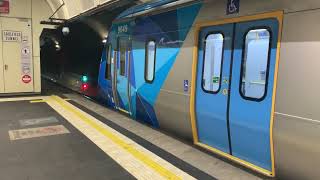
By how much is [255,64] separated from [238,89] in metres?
0.43

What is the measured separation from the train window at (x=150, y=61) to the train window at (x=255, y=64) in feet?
8.31

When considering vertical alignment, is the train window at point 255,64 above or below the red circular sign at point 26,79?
above

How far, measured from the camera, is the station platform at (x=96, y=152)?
4441mm

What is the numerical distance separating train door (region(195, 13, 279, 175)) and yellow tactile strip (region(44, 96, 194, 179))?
0.90 meters

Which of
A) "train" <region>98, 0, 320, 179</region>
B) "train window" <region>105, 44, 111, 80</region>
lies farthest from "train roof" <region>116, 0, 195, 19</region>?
"train window" <region>105, 44, 111, 80</region>

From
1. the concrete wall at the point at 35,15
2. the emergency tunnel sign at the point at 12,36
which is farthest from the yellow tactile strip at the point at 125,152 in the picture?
the emergency tunnel sign at the point at 12,36

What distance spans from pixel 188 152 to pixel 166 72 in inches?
64.8

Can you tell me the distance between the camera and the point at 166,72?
20.4 ft

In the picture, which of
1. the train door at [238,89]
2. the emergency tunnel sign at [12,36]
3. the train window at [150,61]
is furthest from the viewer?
the emergency tunnel sign at [12,36]

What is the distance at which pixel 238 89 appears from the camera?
14.9 ft

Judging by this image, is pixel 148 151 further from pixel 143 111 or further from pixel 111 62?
pixel 111 62

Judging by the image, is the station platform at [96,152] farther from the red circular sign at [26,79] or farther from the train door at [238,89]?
the red circular sign at [26,79]

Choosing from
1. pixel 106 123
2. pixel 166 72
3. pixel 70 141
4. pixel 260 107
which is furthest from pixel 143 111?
pixel 260 107

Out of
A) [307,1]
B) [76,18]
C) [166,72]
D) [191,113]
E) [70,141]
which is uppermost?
[76,18]
